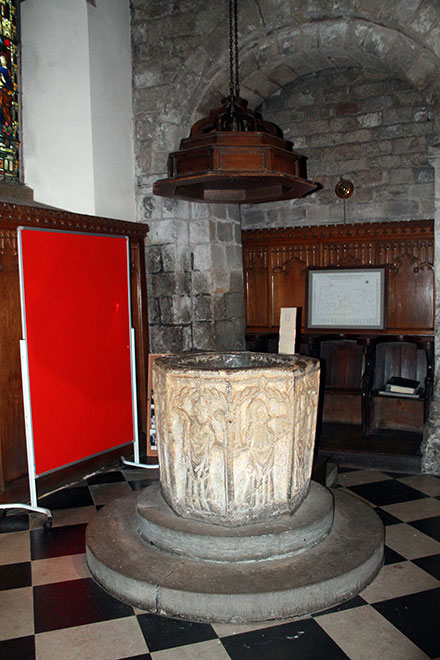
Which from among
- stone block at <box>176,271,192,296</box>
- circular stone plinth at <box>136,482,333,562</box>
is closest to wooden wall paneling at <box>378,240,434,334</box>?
stone block at <box>176,271,192,296</box>

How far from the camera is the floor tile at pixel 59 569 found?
8.32ft

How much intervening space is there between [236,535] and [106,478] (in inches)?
66.3

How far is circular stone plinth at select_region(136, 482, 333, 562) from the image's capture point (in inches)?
94.4

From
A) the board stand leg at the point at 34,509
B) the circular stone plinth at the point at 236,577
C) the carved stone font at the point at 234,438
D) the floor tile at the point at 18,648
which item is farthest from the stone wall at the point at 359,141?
the floor tile at the point at 18,648

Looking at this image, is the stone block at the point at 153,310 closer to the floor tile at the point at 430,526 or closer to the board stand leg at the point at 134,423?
the board stand leg at the point at 134,423

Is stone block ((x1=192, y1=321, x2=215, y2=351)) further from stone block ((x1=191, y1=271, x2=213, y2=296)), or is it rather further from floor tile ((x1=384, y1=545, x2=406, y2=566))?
floor tile ((x1=384, y1=545, x2=406, y2=566))

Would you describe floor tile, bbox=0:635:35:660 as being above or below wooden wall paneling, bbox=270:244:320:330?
below

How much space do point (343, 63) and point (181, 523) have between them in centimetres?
373

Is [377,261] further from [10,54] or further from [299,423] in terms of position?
[10,54]

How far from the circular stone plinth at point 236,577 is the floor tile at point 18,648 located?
0.39m

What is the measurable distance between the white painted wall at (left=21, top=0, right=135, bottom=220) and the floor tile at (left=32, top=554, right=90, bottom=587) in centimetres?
242

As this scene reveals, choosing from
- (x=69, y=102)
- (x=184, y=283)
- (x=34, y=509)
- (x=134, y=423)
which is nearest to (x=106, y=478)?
(x=134, y=423)

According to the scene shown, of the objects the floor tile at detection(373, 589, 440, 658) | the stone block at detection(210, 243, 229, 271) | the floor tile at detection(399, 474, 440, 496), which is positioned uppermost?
the stone block at detection(210, 243, 229, 271)

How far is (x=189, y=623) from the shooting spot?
217cm
